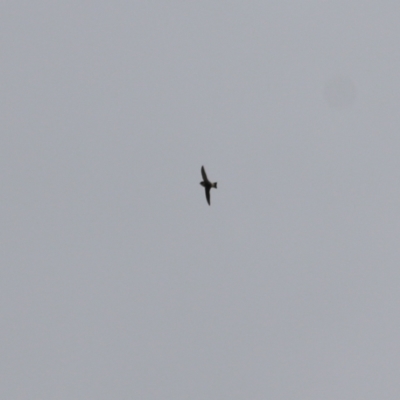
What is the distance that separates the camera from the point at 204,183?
51.3 m
